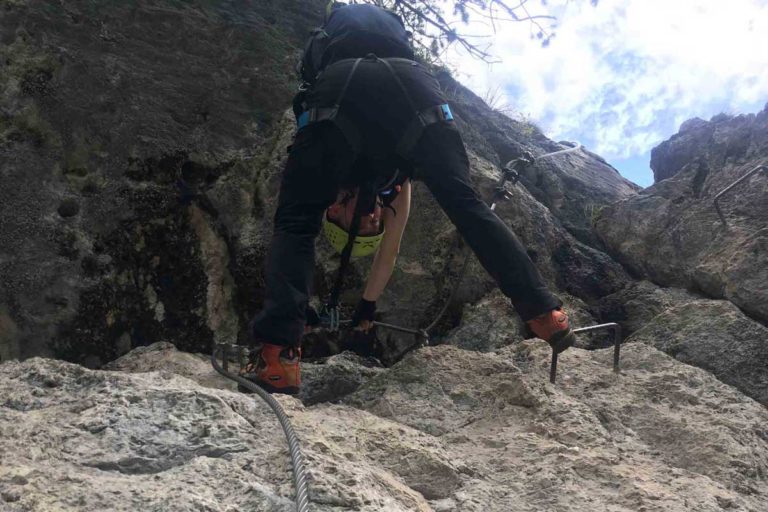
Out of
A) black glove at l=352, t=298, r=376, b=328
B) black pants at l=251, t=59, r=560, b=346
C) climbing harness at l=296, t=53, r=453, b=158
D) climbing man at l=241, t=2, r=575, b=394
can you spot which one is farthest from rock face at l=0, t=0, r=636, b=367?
climbing harness at l=296, t=53, r=453, b=158

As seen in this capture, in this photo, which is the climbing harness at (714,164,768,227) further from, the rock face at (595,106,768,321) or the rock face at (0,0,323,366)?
the rock face at (0,0,323,366)

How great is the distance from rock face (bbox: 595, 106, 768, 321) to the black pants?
60.3 inches

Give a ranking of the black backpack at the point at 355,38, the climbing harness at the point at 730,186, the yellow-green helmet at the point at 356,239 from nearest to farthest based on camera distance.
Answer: the black backpack at the point at 355,38 → the yellow-green helmet at the point at 356,239 → the climbing harness at the point at 730,186

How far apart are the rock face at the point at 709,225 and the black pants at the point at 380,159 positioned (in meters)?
1.53

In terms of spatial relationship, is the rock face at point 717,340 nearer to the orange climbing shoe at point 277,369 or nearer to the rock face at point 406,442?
the rock face at point 406,442

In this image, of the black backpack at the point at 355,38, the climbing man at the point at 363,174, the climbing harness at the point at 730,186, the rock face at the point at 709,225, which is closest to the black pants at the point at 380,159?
the climbing man at the point at 363,174

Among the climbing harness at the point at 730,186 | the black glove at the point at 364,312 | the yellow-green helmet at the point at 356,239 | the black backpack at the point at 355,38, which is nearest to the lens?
the black backpack at the point at 355,38

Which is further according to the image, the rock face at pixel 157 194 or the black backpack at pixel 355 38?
the rock face at pixel 157 194

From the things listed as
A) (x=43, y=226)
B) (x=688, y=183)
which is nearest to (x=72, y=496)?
(x=43, y=226)

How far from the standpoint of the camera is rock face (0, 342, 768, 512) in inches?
58.6

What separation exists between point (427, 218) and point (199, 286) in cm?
168

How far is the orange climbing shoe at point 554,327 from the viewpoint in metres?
2.71

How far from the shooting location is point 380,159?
9.59 ft

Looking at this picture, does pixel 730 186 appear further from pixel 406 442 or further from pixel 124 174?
pixel 124 174
